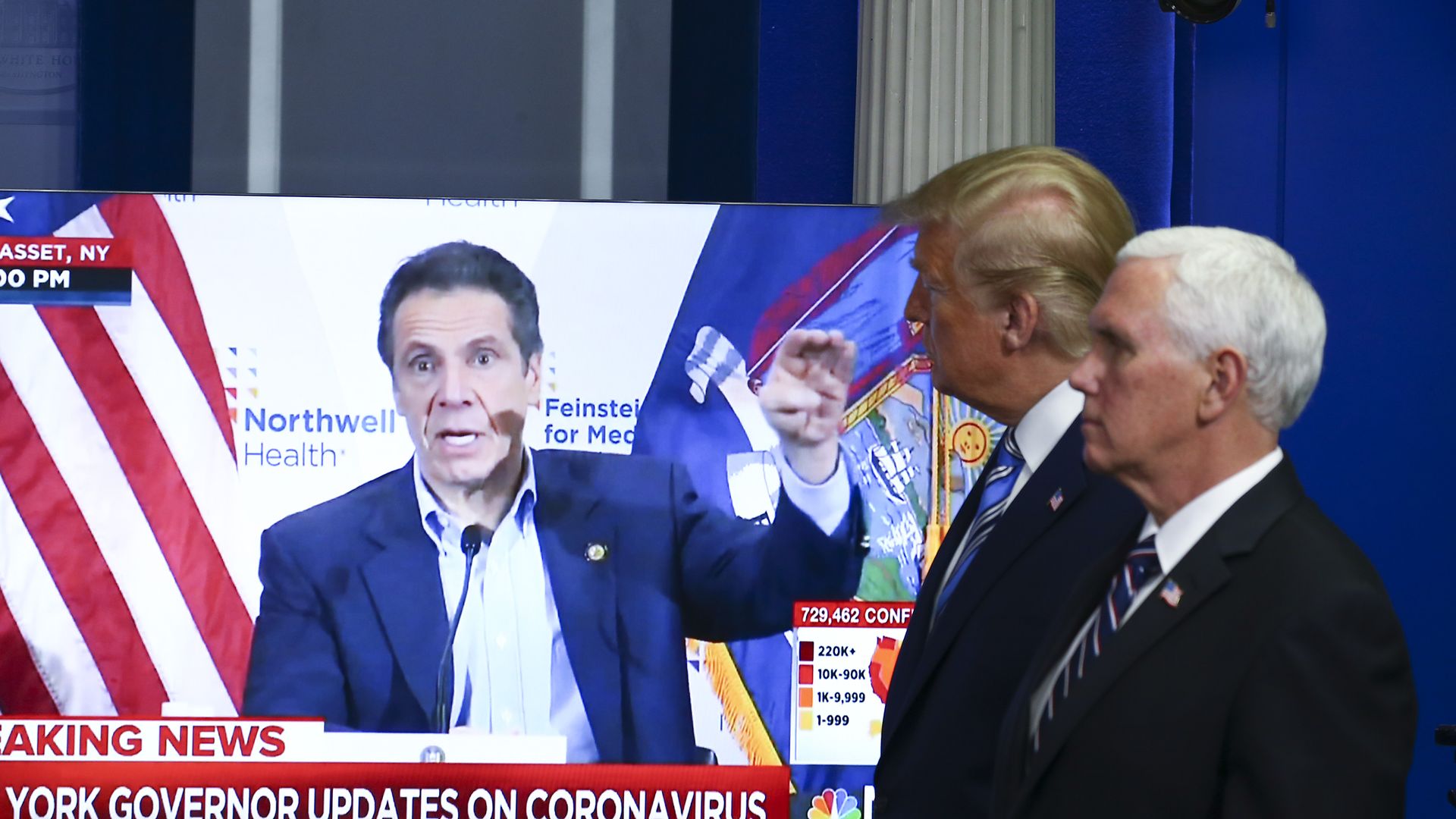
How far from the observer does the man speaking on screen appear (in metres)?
2.43

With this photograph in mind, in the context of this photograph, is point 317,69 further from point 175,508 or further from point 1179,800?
point 1179,800

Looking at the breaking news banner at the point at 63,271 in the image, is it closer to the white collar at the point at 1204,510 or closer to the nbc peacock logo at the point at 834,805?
the nbc peacock logo at the point at 834,805

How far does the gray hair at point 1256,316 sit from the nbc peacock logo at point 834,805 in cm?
129

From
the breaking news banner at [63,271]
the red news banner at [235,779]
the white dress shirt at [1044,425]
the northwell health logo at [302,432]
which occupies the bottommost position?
the red news banner at [235,779]

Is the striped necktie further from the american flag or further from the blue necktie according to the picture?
the american flag

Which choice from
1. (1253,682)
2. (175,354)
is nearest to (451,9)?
(175,354)

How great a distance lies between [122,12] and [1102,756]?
3111 mm

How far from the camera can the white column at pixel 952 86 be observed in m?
3.41

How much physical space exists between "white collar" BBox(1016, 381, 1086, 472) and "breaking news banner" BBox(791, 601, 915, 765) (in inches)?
30.1

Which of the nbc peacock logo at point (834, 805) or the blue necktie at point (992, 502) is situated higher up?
the blue necktie at point (992, 502)

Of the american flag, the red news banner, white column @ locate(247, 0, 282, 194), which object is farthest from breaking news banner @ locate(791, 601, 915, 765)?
white column @ locate(247, 0, 282, 194)

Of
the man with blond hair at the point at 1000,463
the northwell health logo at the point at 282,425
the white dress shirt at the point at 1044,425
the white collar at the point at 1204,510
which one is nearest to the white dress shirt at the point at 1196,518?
the white collar at the point at 1204,510

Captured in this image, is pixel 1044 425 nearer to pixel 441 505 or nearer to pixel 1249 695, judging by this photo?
pixel 1249 695

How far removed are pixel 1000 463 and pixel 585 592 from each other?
850mm
